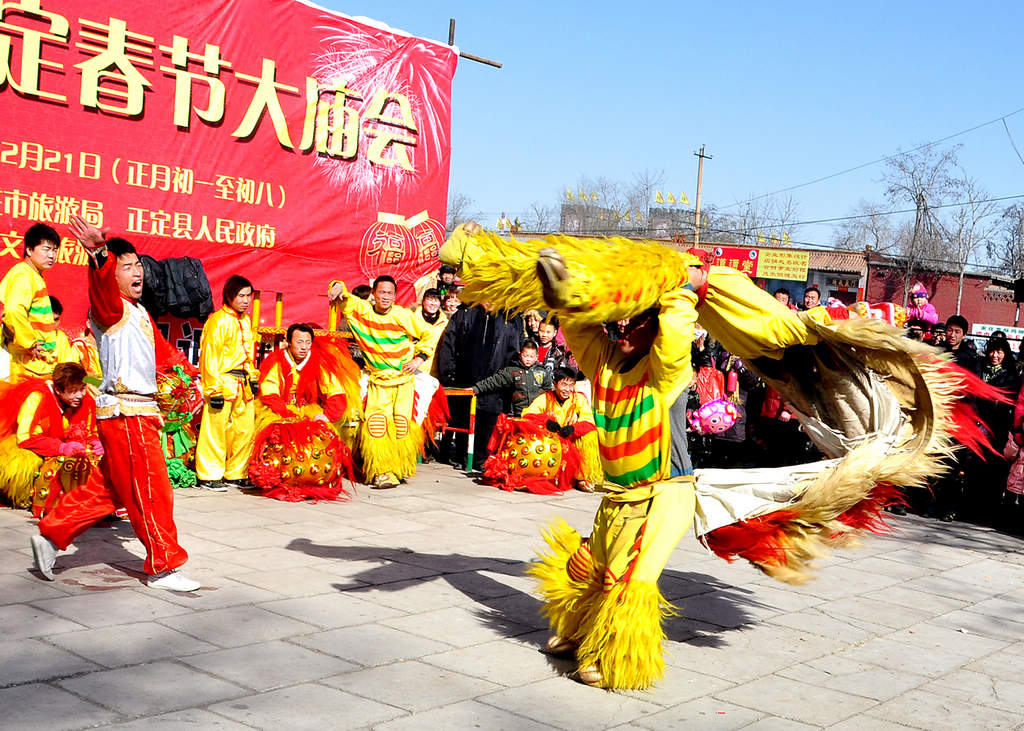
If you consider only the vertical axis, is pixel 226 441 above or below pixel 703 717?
above

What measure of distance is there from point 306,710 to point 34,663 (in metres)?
1.09

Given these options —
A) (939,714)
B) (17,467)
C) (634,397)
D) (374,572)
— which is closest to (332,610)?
(374,572)

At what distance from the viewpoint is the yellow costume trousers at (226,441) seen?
7926 millimetres

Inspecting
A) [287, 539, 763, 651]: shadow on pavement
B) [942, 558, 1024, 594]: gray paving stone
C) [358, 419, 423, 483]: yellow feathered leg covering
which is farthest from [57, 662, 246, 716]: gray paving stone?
[942, 558, 1024, 594]: gray paving stone

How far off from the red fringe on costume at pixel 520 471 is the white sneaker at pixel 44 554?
166 inches

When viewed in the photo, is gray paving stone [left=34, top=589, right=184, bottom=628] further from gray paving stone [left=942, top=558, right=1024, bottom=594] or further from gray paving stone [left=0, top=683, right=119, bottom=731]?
gray paving stone [left=942, top=558, right=1024, bottom=594]

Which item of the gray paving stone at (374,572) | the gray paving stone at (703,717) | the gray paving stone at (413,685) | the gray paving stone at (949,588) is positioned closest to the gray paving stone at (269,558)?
the gray paving stone at (374,572)

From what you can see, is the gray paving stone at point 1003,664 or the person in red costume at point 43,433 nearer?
the gray paving stone at point 1003,664

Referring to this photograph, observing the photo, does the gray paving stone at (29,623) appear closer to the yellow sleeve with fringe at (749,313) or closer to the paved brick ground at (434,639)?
the paved brick ground at (434,639)

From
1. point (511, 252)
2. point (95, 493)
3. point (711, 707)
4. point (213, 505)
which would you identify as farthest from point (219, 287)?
point (711, 707)

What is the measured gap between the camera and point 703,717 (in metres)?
3.83

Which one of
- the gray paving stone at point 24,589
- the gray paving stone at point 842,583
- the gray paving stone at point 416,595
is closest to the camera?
the gray paving stone at point 24,589

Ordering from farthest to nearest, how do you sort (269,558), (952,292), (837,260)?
(837,260) < (952,292) < (269,558)

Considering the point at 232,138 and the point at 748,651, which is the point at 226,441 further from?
the point at 748,651
